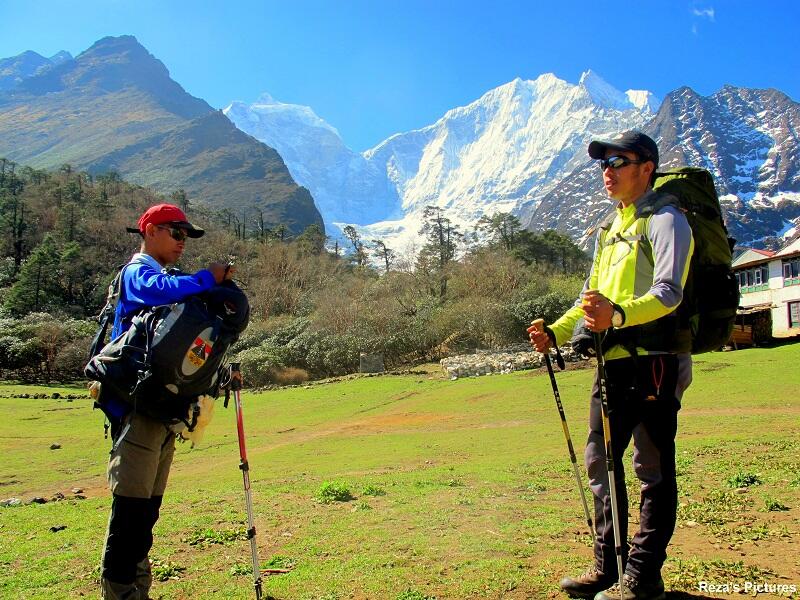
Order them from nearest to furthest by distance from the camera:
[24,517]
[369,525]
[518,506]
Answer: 1. [369,525]
2. [518,506]
3. [24,517]

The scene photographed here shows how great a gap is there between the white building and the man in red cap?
3965cm

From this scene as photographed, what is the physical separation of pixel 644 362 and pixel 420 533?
254cm

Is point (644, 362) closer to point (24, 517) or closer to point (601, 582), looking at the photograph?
point (601, 582)

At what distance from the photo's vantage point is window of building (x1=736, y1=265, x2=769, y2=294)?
40.4 metres

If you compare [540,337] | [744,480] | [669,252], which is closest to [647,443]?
[540,337]

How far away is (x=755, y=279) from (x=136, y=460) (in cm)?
4638

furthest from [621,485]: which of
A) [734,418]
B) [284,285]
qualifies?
[284,285]

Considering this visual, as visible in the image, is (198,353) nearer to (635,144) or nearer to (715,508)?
(635,144)

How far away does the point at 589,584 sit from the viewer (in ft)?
10.5

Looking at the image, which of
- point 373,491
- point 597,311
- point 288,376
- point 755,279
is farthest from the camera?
point 755,279

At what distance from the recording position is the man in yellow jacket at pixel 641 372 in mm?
2961

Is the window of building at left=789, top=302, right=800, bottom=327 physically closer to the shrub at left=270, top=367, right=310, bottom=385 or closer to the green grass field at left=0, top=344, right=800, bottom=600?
the green grass field at left=0, top=344, right=800, bottom=600

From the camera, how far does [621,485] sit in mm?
3256

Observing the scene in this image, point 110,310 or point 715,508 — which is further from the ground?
point 110,310
